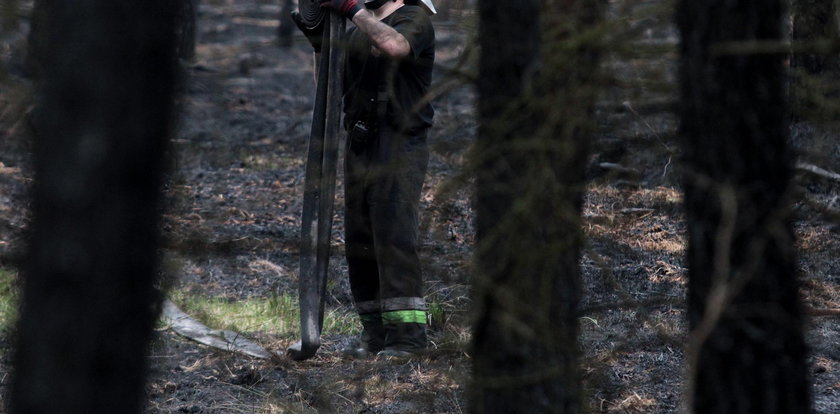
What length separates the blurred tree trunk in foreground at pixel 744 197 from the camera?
9.52ft

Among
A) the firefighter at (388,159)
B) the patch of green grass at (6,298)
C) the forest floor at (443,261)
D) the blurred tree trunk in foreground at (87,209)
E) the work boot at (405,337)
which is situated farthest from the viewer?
the patch of green grass at (6,298)

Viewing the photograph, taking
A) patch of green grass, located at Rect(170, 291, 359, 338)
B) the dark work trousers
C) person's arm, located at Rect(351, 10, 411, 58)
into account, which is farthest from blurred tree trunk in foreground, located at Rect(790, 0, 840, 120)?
patch of green grass, located at Rect(170, 291, 359, 338)

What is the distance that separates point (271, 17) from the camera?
2236 centimetres

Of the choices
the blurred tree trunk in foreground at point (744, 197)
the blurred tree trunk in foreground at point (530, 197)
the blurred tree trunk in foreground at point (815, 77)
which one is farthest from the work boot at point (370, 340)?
the blurred tree trunk in foreground at point (744, 197)

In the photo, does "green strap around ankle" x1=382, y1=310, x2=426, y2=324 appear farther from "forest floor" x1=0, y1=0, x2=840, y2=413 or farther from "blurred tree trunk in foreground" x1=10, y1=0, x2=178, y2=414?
"blurred tree trunk in foreground" x1=10, y1=0, x2=178, y2=414

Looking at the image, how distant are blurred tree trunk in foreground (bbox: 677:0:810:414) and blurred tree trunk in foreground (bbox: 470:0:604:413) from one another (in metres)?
0.33

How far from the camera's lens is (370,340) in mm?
5973

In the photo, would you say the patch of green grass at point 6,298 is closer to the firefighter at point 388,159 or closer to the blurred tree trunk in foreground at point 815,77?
the firefighter at point 388,159

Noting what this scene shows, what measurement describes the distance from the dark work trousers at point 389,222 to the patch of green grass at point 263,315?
883 millimetres

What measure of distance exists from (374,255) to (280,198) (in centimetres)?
497

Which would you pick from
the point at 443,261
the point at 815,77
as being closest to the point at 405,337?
the point at 443,261

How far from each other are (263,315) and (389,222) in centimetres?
163

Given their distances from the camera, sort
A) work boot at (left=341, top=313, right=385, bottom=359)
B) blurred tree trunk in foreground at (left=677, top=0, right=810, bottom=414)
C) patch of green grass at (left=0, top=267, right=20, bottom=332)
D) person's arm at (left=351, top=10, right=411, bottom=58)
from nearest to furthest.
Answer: blurred tree trunk in foreground at (left=677, top=0, right=810, bottom=414), person's arm at (left=351, top=10, right=411, bottom=58), work boot at (left=341, top=313, right=385, bottom=359), patch of green grass at (left=0, top=267, right=20, bottom=332)

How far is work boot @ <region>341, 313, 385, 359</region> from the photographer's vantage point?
591 centimetres
